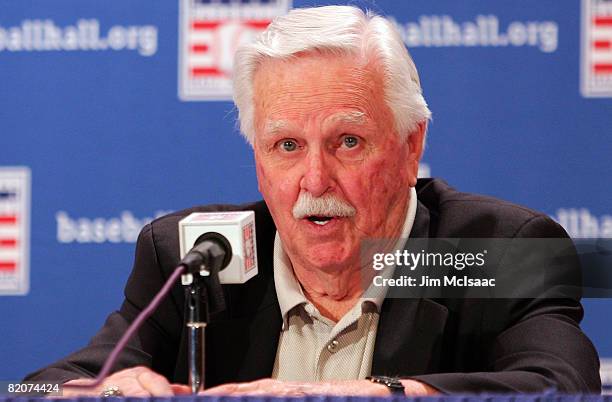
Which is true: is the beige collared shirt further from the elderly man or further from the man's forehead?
the man's forehead

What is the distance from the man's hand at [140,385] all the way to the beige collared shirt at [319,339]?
17.5 inches

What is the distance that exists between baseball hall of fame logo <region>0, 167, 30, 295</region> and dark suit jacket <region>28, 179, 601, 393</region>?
2.46 ft

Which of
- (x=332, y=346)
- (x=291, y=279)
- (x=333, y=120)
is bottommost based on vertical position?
(x=332, y=346)

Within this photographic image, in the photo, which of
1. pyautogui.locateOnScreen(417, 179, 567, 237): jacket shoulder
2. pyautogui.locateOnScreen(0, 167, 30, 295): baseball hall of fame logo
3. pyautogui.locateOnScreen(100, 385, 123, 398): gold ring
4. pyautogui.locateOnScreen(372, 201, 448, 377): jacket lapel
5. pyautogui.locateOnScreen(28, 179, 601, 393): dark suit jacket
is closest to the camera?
pyautogui.locateOnScreen(100, 385, 123, 398): gold ring

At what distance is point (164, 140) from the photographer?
2775 millimetres

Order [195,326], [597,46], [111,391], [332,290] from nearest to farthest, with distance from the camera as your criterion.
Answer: [195,326], [111,391], [332,290], [597,46]

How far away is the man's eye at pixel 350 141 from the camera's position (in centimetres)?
192

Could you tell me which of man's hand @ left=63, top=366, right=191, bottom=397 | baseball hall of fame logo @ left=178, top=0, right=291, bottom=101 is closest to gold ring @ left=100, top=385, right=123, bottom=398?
man's hand @ left=63, top=366, right=191, bottom=397

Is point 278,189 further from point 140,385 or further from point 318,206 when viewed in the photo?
point 140,385

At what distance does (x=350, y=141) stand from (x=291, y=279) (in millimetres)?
342

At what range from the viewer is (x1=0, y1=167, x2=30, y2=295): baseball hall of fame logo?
2.75 metres

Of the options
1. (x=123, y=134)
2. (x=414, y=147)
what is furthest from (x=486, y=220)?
(x=123, y=134)

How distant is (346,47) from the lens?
1.91 m

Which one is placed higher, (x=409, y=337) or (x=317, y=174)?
(x=317, y=174)
